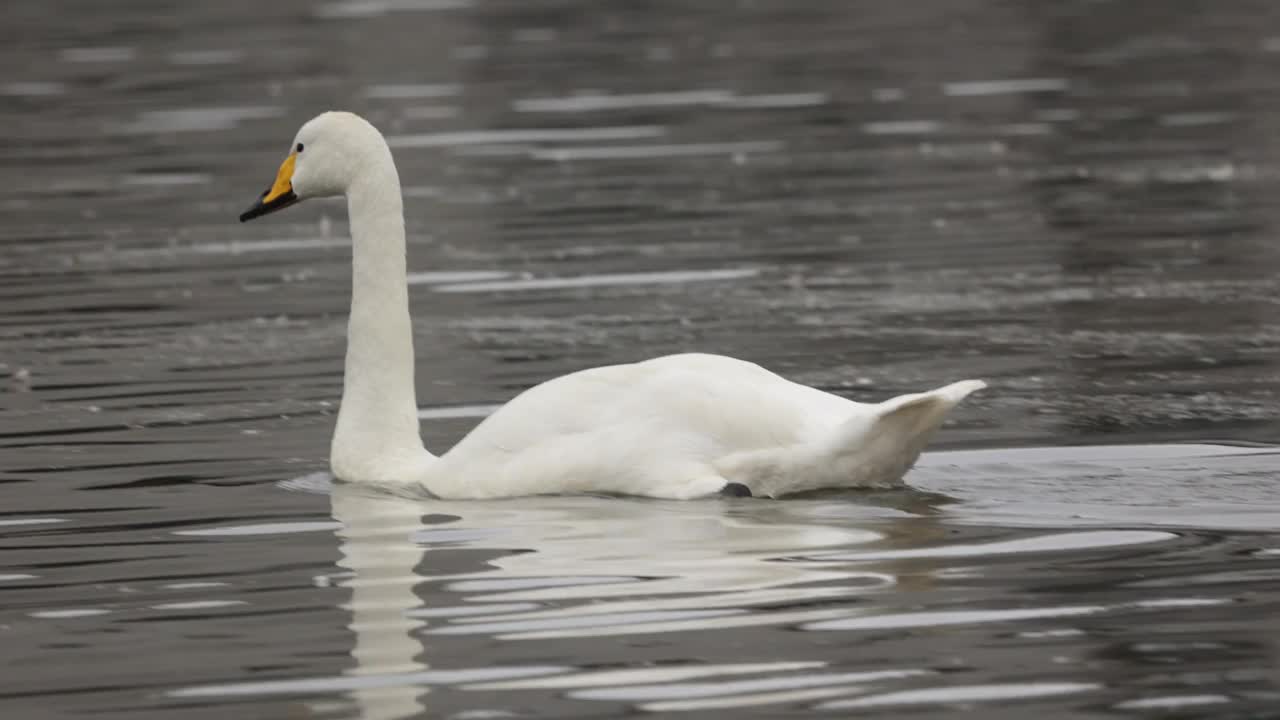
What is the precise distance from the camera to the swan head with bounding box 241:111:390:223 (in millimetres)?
11602

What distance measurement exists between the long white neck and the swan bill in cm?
34

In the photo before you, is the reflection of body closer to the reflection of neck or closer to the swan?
the reflection of neck

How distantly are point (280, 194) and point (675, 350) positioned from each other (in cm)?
320

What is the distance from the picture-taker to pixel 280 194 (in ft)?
39.2

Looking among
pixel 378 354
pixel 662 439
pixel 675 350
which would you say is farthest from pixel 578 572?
pixel 675 350

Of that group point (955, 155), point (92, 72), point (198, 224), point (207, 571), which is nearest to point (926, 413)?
point (207, 571)

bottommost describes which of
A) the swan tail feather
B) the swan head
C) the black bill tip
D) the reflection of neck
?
the reflection of neck

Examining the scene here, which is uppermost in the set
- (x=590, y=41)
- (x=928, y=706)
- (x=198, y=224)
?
(x=590, y=41)

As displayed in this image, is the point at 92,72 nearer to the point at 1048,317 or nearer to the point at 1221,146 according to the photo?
the point at 1221,146

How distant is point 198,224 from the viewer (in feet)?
68.3

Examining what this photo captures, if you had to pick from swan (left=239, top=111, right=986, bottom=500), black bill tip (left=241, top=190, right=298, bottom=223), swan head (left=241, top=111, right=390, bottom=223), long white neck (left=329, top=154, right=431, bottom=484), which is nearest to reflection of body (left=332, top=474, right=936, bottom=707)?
swan (left=239, top=111, right=986, bottom=500)

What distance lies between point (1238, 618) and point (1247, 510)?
1.70 m

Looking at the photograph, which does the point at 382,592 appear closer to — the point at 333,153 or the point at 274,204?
the point at 333,153

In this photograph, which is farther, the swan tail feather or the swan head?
the swan head
